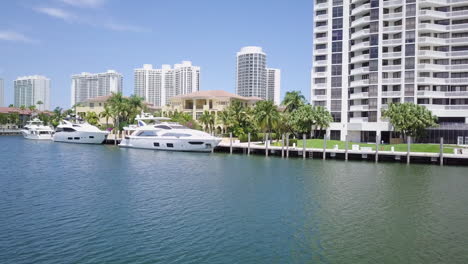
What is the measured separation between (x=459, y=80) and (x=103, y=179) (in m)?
70.0

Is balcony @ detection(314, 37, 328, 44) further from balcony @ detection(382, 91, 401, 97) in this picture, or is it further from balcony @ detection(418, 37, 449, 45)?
balcony @ detection(418, 37, 449, 45)

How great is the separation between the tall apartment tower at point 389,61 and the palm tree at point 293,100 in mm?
6568

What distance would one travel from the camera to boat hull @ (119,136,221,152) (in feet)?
240

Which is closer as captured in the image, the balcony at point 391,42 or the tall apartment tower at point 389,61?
the tall apartment tower at point 389,61

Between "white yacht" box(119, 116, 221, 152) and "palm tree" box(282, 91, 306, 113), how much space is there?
22333mm

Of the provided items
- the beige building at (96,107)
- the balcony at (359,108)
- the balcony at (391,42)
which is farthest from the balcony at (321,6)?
the beige building at (96,107)

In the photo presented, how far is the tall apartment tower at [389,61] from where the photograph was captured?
261ft

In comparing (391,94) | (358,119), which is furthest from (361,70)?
(358,119)

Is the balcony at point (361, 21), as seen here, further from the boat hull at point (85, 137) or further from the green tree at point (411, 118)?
the boat hull at point (85, 137)

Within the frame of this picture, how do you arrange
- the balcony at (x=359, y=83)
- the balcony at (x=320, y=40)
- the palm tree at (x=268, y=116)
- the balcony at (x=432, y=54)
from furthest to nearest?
the balcony at (x=320, y=40)
the balcony at (x=359, y=83)
the balcony at (x=432, y=54)
the palm tree at (x=268, y=116)

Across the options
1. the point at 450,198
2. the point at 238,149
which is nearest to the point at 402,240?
the point at 450,198

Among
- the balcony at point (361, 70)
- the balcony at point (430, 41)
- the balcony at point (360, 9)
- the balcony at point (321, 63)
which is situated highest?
the balcony at point (360, 9)

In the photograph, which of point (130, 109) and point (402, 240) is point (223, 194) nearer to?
point (402, 240)

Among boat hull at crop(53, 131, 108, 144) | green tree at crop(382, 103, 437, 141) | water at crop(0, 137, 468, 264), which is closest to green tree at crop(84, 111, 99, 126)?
boat hull at crop(53, 131, 108, 144)
